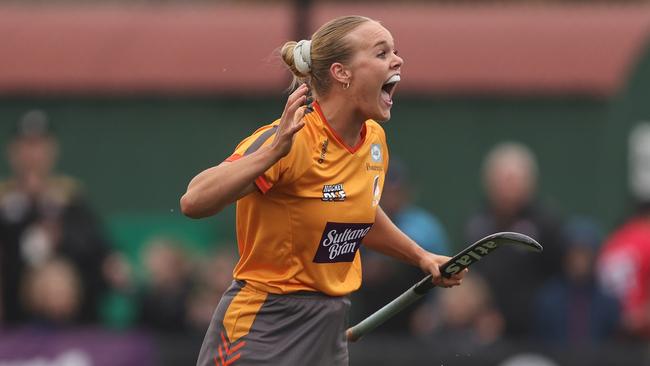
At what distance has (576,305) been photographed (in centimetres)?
1045

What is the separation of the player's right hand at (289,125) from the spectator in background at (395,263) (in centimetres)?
428

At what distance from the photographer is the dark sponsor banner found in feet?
32.9

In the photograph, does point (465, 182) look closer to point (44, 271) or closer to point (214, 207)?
point (44, 271)

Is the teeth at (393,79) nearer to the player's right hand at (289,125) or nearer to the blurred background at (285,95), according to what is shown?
the player's right hand at (289,125)

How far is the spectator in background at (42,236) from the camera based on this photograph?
33.8ft

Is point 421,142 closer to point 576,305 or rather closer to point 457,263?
point 576,305

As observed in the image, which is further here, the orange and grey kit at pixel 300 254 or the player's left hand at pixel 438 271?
the player's left hand at pixel 438 271

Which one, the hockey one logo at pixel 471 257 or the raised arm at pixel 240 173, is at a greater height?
the raised arm at pixel 240 173

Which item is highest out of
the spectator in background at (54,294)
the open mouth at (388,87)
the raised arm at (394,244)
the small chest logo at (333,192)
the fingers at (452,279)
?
the open mouth at (388,87)

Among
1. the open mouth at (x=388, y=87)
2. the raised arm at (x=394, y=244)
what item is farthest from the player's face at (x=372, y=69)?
the raised arm at (x=394, y=244)

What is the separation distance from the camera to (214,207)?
5.68 metres

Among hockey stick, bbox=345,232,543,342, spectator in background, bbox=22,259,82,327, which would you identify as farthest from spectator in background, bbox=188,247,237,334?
hockey stick, bbox=345,232,543,342

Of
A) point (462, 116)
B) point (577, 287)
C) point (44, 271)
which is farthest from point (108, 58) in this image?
point (577, 287)

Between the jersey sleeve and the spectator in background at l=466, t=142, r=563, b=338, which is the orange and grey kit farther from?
the spectator in background at l=466, t=142, r=563, b=338
